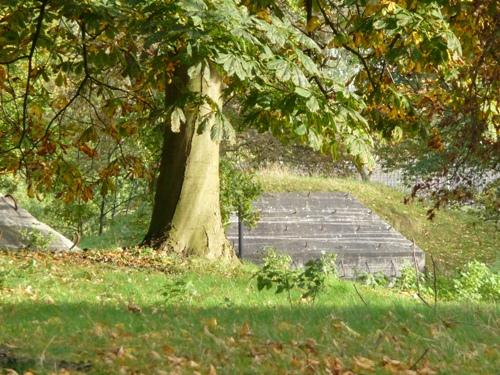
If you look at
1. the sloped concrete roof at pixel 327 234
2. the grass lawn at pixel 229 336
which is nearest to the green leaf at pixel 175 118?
the grass lawn at pixel 229 336

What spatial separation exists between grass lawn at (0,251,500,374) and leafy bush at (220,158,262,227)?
274 inches

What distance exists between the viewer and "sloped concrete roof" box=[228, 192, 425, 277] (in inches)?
869

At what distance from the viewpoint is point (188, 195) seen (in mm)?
15039

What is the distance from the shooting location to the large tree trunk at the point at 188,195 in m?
15.0

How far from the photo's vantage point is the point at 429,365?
5.23 m

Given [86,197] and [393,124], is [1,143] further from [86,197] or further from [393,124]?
[393,124]

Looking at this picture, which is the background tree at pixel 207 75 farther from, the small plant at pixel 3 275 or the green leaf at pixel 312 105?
the small plant at pixel 3 275

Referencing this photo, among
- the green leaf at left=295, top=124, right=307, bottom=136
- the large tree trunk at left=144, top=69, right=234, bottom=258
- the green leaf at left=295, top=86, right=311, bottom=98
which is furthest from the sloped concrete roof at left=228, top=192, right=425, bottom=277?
the green leaf at left=295, top=86, right=311, bottom=98

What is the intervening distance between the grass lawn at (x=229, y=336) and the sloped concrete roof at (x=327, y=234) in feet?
36.3

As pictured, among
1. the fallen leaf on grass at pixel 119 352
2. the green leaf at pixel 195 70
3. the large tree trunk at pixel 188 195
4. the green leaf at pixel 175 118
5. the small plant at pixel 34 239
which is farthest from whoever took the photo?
the small plant at pixel 34 239

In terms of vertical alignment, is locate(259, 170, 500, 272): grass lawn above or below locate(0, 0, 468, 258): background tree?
below

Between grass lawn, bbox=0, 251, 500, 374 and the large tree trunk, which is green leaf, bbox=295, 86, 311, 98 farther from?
the large tree trunk

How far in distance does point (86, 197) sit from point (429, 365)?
295 inches

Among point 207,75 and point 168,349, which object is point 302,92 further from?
point 168,349
